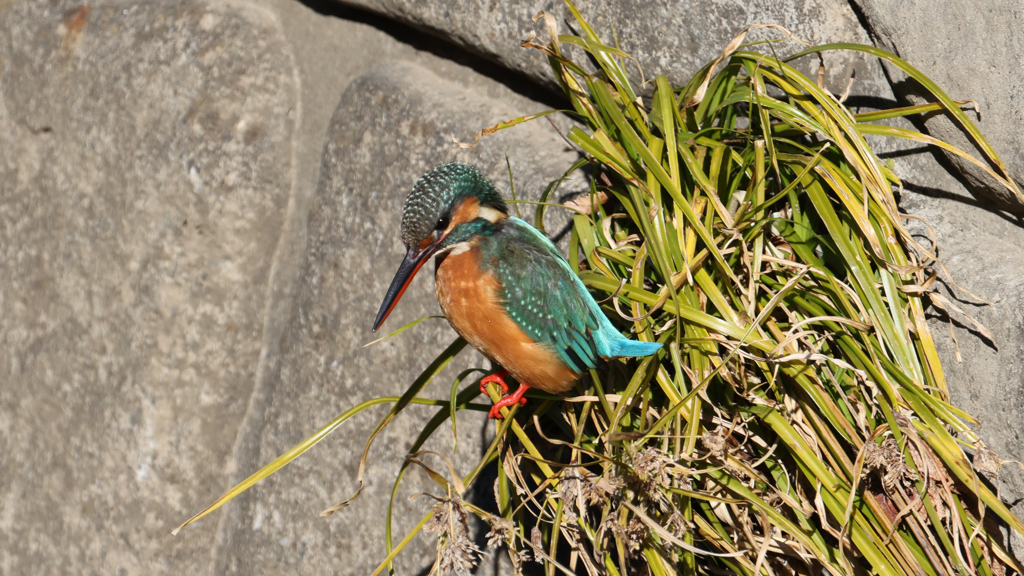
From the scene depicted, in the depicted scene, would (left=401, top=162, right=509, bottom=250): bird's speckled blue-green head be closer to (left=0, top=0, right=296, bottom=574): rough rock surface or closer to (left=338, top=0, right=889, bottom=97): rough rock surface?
(left=338, top=0, right=889, bottom=97): rough rock surface

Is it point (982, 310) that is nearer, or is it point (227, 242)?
point (982, 310)

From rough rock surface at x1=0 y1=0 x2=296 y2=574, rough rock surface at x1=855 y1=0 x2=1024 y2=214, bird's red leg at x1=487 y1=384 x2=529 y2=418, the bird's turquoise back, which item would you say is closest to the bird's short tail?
the bird's turquoise back

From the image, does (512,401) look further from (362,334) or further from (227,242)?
(227,242)

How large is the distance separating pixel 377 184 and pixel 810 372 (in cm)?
104

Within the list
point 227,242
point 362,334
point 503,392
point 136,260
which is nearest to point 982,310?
point 503,392

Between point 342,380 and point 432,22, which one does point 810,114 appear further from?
point 342,380

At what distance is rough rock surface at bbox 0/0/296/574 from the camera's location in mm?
1889

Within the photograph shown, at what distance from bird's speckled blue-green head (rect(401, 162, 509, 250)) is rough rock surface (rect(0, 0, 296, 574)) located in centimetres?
85

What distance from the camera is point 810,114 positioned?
3.97 ft

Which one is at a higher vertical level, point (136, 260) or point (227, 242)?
point (227, 242)

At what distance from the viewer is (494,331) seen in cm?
118

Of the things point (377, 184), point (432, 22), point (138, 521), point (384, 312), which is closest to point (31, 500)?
point (138, 521)

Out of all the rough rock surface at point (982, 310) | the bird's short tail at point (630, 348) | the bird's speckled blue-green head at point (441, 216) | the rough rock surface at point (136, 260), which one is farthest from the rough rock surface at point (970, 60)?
the rough rock surface at point (136, 260)

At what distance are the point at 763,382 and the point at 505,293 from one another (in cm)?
43
